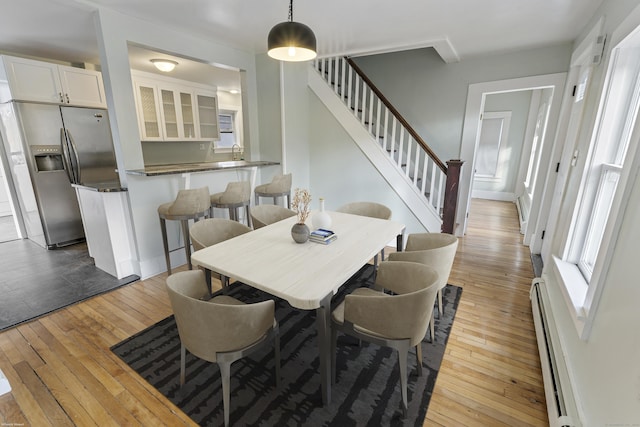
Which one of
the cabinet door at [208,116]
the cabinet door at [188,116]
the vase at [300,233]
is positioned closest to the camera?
the vase at [300,233]

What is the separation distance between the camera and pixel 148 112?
15.5ft

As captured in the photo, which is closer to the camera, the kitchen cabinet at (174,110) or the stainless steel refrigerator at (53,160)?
the stainless steel refrigerator at (53,160)

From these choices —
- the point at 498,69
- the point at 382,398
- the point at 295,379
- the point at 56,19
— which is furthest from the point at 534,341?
the point at 56,19

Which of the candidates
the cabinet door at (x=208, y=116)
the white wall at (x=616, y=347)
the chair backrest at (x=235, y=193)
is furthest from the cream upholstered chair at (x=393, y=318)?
the cabinet door at (x=208, y=116)

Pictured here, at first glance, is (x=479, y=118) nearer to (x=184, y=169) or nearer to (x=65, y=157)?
(x=184, y=169)

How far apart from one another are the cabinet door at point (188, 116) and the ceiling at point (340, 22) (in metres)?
1.59

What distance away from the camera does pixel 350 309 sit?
144 centimetres

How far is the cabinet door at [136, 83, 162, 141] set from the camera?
4.61 m

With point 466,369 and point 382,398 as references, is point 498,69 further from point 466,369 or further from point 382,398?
point 382,398

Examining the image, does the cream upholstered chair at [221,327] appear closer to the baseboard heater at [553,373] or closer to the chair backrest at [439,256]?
the chair backrest at [439,256]

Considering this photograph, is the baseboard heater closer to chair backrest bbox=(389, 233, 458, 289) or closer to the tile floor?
chair backrest bbox=(389, 233, 458, 289)

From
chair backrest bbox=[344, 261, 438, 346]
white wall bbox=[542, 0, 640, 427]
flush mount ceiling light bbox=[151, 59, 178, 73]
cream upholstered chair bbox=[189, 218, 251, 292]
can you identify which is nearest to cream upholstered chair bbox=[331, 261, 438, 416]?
chair backrest bbox=[344, 261, 438, 346]

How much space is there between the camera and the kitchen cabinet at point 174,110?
466 centimetres

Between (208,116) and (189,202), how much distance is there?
3.60 m
